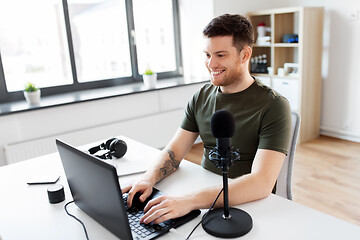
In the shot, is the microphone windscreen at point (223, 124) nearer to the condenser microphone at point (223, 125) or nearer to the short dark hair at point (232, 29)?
the condenser microphone at point (223, 125)

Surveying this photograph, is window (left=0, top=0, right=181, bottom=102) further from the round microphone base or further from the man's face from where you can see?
the round microphone base

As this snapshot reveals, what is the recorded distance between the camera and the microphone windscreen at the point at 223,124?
0.93 metres

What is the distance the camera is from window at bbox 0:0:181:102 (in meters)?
3.10

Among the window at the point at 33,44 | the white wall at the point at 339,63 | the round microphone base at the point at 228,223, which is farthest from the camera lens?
the white wall at the point at 339,63

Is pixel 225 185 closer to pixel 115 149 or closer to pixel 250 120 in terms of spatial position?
pixel 250 120

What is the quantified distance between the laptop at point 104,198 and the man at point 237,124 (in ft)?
0.25

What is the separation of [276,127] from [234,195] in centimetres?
35

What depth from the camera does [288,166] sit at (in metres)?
1.54

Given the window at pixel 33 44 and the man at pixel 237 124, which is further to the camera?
the window at pixel 33 44

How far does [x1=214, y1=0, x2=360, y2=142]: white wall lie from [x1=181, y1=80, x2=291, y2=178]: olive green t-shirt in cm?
237

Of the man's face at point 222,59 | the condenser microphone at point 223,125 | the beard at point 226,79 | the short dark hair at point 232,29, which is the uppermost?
the short dark hair at point 232,29

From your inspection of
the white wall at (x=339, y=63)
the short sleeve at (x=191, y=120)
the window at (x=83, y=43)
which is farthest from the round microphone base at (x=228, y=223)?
the white wall at (x=339, y=63)

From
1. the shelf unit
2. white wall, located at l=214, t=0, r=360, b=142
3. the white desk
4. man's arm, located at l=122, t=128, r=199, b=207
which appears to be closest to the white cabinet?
the shelf unit

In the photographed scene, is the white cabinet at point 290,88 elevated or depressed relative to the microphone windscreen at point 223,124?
depressed
